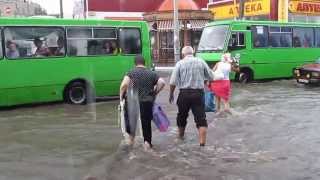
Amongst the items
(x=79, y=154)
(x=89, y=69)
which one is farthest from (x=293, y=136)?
(x=89, y=69)

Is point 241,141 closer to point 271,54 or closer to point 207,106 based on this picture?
point 207,106

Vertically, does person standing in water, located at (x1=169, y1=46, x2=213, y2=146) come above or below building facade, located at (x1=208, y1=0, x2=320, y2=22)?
below

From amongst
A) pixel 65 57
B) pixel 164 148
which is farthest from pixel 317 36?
pixel 164 148

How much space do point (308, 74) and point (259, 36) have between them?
3.79m

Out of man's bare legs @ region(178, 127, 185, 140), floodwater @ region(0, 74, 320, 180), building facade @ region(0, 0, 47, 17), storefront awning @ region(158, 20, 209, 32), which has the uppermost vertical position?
building facade @ region(0, 0, 47, 17)

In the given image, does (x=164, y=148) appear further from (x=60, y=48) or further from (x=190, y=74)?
(x=60, y=48)

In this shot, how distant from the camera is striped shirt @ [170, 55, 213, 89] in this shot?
402 inches

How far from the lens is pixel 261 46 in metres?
26.5

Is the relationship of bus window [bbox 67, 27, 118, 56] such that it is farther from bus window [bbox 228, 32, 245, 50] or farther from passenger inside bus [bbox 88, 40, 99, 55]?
bus window [bbox 228, 32, 245, 50]

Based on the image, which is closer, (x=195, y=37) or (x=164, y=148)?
(x=164, y=148)

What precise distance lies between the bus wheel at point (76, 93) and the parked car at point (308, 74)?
969 centimetres

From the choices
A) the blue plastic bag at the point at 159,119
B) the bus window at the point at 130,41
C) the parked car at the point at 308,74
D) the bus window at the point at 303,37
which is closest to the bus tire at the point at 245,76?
the parked car at the point at 308,74

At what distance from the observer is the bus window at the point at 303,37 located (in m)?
28.3

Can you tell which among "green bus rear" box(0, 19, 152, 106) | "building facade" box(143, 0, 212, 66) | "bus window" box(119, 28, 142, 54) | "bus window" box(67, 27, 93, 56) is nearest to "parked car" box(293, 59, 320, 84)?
"green bus rear" box(0, 19, 152, 106)
